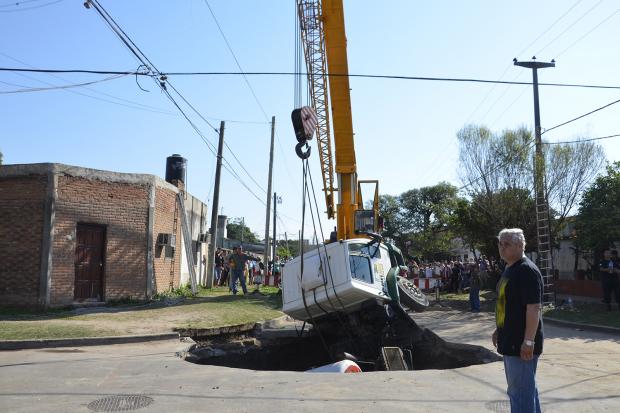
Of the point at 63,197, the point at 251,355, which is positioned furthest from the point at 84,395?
the point at 63,197

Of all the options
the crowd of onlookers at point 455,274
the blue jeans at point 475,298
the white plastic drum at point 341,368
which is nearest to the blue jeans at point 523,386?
the white plastic drum at point 341,368

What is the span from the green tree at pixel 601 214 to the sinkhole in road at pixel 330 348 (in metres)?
9.78

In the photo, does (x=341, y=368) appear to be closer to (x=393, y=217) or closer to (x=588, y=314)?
(x=588, y=314)

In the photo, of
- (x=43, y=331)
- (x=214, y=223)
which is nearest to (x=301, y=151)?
(x=43, y=331)

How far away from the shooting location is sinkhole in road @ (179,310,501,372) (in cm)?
1019

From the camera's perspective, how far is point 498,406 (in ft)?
18.6

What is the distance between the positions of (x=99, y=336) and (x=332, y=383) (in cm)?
569

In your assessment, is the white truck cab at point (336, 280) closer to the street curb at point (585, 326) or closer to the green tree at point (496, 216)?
the street curb at point (585, 326)

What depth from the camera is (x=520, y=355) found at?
402cm

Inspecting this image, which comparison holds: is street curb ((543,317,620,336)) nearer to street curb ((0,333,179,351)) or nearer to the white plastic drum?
the white plastic drum

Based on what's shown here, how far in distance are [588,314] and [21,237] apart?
15.6 metres

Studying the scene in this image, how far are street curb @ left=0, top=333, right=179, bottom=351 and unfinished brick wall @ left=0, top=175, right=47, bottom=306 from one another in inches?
196

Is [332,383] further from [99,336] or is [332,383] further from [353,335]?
[99,336]

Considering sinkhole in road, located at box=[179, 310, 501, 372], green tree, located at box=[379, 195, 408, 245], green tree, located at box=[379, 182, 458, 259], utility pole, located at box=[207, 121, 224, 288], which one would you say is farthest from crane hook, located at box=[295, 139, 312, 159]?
green tree, located at box=[379, 195, 408, 245]
